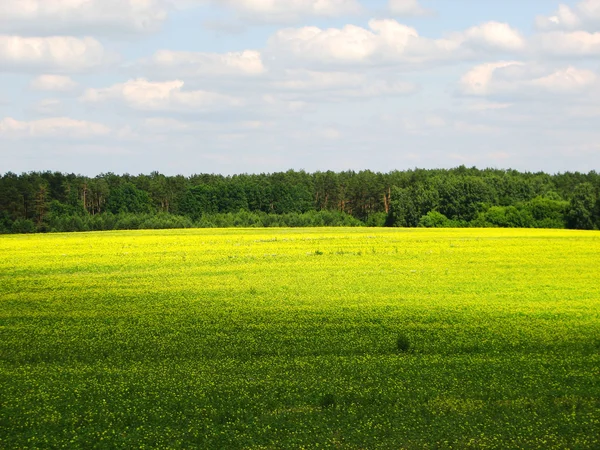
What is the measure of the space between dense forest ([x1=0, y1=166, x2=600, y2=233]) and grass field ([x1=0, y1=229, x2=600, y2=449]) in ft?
225

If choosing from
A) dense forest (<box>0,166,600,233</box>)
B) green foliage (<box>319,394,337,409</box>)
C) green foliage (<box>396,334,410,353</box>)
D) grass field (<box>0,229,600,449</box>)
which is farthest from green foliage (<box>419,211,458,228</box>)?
green foliage (<box>319,394,337,409</box>)

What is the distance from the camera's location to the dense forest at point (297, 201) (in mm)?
96875

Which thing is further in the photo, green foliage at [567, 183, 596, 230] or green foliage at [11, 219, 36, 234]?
green foliage at [567, 183, 596, 230]

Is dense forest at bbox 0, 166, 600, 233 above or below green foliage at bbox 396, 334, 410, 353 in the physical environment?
above

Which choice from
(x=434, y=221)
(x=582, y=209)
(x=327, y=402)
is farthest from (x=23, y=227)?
(x=327, y=402)

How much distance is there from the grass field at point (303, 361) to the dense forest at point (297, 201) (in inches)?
2695

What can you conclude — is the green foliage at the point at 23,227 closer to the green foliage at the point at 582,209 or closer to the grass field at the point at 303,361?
the grass field at the point at 303,361

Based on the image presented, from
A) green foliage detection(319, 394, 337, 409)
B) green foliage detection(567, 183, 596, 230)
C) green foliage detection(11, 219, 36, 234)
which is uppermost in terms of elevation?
green foliage detection(567, 183, 596, 230)

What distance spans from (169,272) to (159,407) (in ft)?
76.9

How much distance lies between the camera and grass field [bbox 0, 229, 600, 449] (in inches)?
428

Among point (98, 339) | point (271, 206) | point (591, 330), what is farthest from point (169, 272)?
point (271, 206)

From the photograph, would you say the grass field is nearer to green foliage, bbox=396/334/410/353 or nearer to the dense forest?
green foliage, bbox=396/334/410/353

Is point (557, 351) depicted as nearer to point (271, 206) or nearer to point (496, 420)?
point (496, 420)

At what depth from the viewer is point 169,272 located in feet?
115
